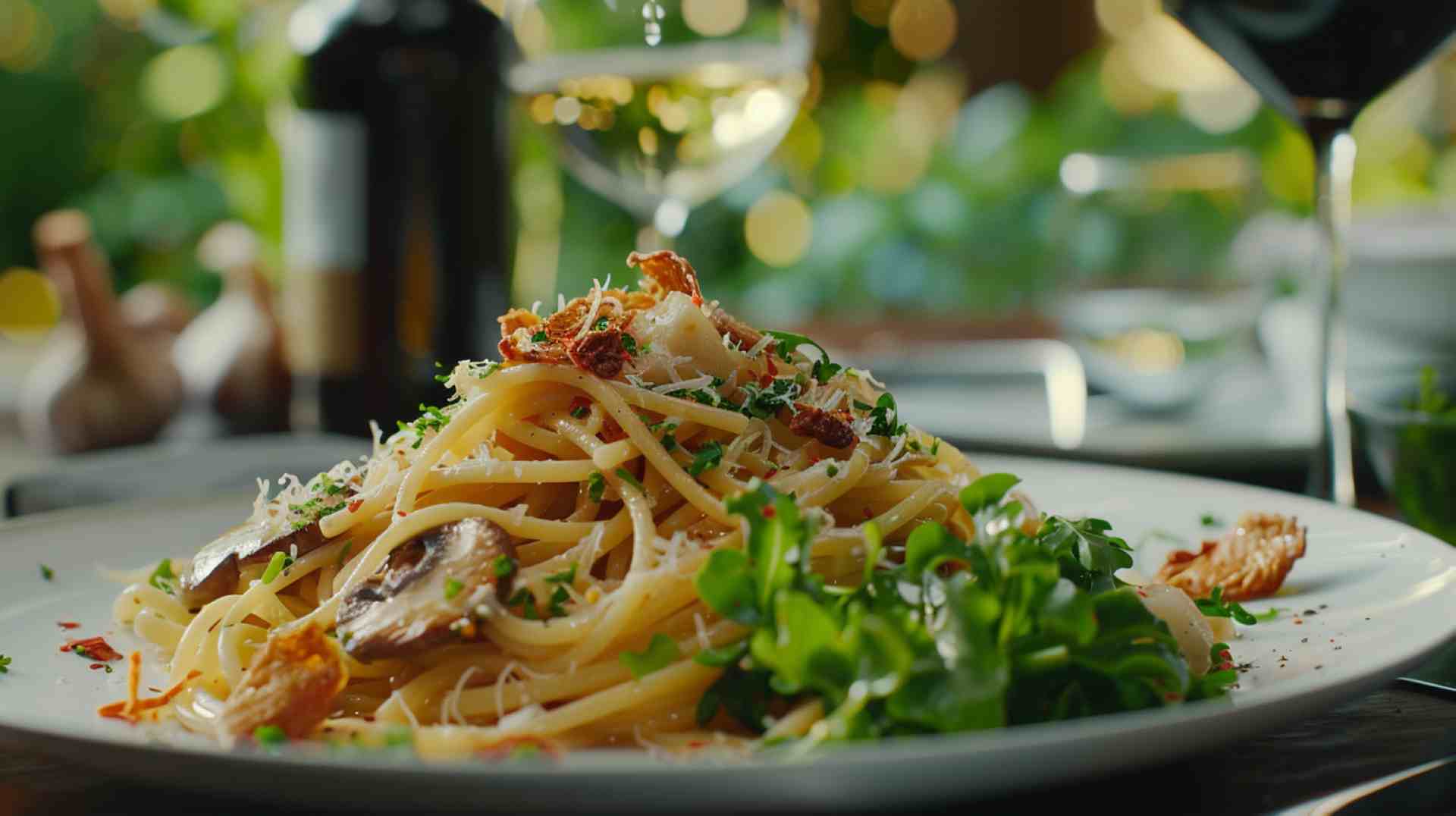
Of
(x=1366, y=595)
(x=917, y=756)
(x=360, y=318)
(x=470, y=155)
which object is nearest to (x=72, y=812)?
(x=917, y=756)

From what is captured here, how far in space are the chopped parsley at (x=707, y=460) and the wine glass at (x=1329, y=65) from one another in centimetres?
99

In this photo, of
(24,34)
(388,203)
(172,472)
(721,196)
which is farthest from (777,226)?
(172,472)

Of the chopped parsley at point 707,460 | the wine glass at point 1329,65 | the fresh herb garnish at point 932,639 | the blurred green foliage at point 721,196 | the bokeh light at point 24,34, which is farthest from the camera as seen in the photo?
the bokeh light at point 24,34

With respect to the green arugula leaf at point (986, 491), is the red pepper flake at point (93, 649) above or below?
below

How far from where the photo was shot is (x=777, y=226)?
19.8 feet

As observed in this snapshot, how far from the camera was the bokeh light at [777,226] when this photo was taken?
597 cm

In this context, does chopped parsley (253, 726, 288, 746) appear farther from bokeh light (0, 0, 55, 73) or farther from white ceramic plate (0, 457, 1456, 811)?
bokeh light (0, 0, 55, 73)

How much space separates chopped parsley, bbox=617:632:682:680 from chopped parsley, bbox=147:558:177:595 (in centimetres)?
71

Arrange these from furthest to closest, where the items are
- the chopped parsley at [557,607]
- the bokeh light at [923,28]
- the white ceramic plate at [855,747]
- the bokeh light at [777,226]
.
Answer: the bokeh light at [923,28], the bokeh light at [777,226], the chopped parsley at [557,607], the white ceramic plate at [855,747]

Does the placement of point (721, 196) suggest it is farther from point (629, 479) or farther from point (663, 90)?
point (629, 479)

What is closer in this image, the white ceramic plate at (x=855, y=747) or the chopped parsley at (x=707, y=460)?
the white ceramic plate at (x=855, y=747)

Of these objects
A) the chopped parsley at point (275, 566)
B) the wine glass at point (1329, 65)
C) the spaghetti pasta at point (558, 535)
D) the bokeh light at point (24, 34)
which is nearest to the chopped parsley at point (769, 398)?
the spaghetti pasta at point (558, 535)

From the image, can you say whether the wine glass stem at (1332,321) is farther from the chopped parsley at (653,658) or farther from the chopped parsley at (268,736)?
the chopped parsley at (268,736)

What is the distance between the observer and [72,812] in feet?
3.48
